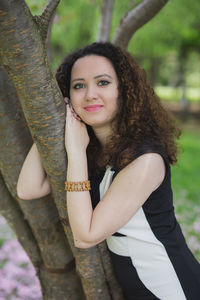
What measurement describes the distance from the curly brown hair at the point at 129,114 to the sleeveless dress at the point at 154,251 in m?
0.14

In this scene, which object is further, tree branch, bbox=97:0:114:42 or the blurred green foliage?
the blurred green foliage

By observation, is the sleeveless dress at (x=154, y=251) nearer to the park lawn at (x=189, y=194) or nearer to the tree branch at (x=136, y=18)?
the park lawn at (x=189, y=194)

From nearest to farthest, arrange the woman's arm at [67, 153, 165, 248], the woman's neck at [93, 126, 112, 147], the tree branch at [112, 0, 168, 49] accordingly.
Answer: the woman's arm at [67, 153, 165, 248] → the woman's neck at [93, 126, 112, 147] → the tree branch at [112, 0, 168, 49]

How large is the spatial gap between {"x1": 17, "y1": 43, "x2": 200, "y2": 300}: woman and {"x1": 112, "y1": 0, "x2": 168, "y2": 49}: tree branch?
0.62 m

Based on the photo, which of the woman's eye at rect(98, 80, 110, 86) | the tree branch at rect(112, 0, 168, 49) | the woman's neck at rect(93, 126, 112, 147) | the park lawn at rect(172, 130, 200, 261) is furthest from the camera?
the park lawn at rect(172, 130, 200, 261)

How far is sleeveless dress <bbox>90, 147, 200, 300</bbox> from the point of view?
1567 mm

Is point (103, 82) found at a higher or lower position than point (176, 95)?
higher

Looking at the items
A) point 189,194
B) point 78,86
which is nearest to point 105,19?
point 78,86

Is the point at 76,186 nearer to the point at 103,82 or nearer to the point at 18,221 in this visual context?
the point at 103,82

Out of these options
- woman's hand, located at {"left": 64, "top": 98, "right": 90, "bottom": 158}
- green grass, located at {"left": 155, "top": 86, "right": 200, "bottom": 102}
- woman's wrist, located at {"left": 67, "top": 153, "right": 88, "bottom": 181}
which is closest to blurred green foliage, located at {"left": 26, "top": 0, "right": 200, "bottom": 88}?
woman's hand, located at {"left": 64, "top": 98, "right": 90, "bottom": 158}

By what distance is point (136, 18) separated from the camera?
90.6 inches

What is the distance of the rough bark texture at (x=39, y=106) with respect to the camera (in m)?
1.15

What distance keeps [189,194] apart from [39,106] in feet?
15.7

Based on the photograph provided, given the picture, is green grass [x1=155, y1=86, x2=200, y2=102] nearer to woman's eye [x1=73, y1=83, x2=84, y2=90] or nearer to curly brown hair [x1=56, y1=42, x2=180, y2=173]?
curly brown hair [x1=56, y1=42, x2=180, y2=173]
